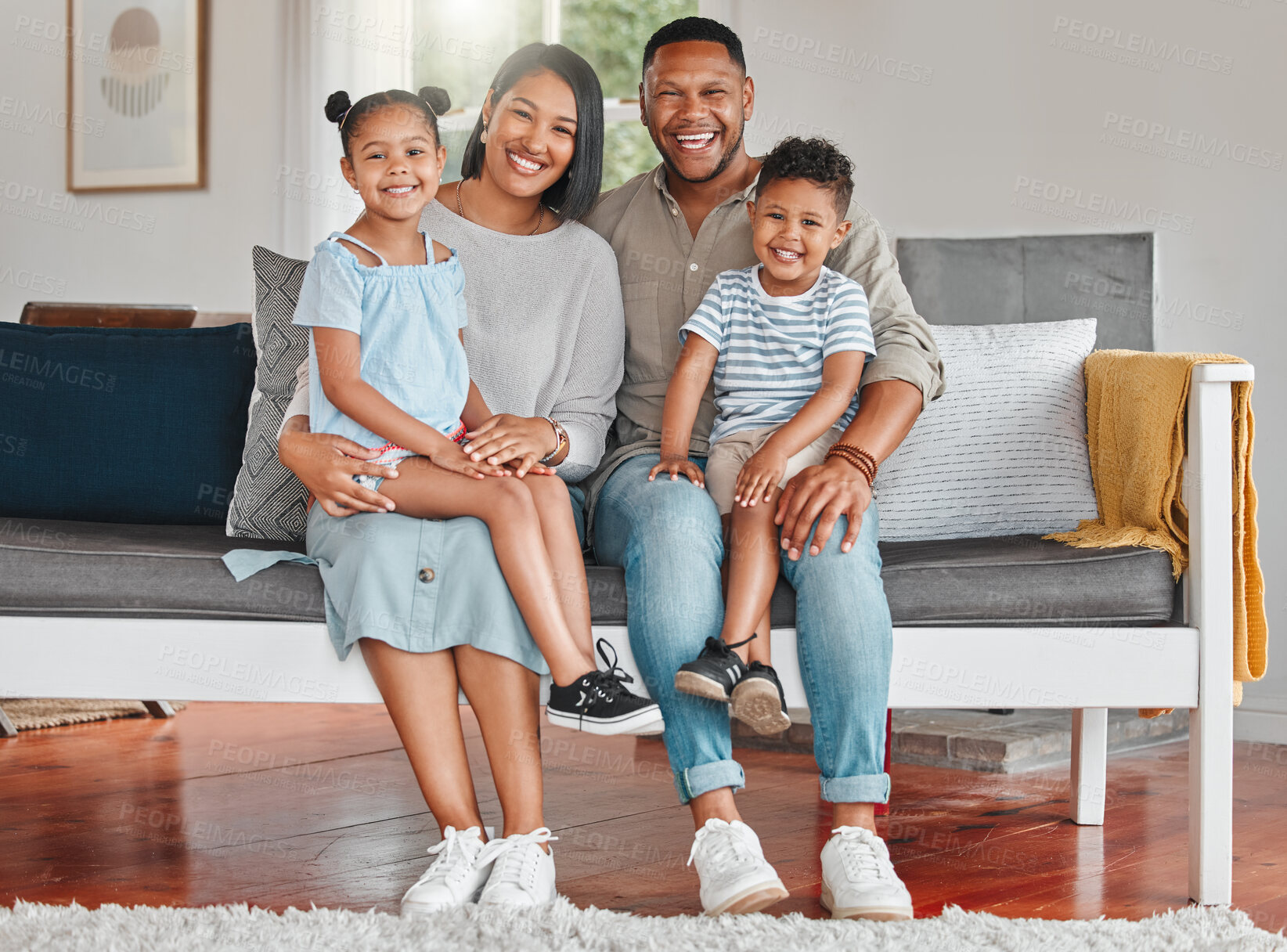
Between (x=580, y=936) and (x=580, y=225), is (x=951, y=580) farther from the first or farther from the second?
(x=580, y=225)

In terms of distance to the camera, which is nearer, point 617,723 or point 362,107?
point 617,723

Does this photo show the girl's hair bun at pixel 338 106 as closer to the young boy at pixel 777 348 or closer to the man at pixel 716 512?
the man at pixel 716 512

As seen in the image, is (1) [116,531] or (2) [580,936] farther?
(1) [116,531]

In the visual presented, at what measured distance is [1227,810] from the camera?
5.69 ft

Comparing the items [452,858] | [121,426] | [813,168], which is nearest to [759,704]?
[452,858]

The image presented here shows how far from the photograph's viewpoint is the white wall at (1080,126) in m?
2.96

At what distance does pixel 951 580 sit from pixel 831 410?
289 mm

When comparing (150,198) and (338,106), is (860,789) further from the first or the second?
(150,198)

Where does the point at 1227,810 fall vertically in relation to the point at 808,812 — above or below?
above

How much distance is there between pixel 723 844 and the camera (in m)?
1.55

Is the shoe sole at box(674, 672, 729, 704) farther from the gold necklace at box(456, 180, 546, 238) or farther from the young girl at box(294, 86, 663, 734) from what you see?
the gold necklace at box(456, 180, 546, 238)

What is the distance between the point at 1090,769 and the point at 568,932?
1079 mm

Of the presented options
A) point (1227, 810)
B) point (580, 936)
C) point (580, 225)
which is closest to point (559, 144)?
point (580, 225)

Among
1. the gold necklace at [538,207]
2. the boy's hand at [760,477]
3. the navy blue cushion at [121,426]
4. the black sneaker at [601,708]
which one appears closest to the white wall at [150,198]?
the navy blue cushion at [121,426]
